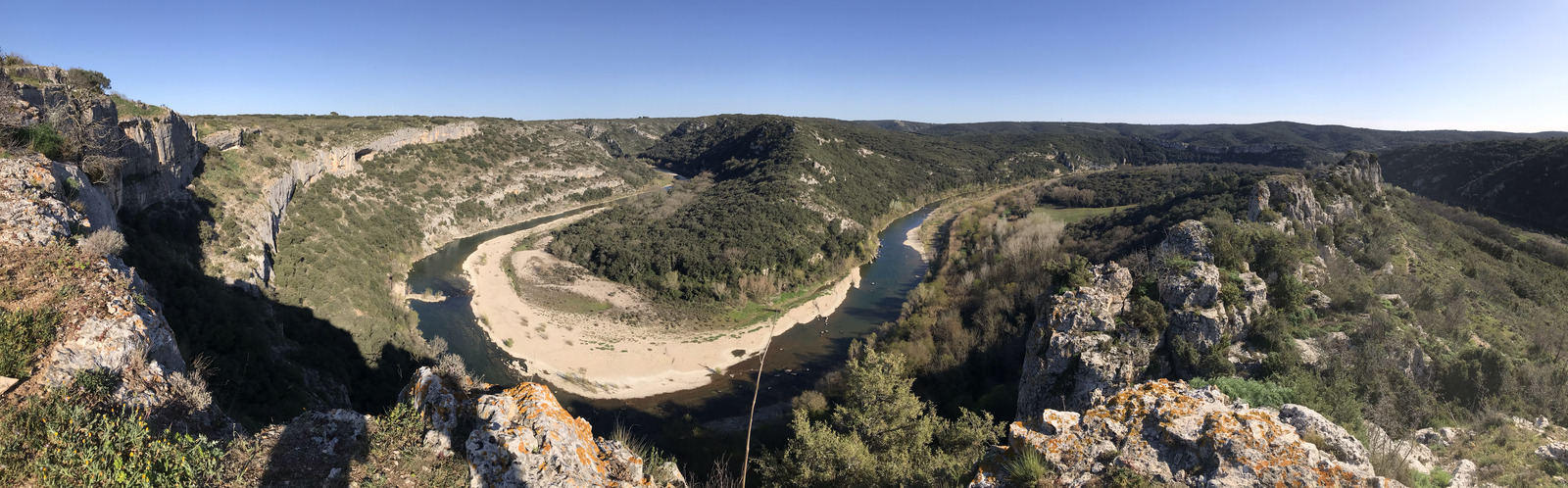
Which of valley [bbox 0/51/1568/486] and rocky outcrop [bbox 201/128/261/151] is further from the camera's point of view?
rocky outcrop [bbox 201/128/261/151]

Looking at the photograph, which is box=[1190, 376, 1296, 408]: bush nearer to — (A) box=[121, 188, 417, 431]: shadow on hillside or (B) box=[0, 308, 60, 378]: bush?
(B) box=[0, 308, 60, 378]: bush

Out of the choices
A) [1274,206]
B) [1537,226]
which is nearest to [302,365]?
[1274,206]

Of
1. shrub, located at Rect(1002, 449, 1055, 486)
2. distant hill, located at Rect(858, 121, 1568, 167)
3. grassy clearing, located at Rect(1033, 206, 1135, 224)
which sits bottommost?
grassy clearing, located at Rect(1033, 206, 1135, 224)

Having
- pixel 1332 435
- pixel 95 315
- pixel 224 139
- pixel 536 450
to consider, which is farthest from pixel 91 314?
pixel 224 139

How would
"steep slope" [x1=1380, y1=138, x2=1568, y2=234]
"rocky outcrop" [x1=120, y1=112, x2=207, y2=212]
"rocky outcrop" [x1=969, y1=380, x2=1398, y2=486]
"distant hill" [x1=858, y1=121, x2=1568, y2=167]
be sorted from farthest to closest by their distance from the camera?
"distant hill" [x1=858, y1=121, x2=1568, y2=167], "steep slope" [x1=1380, y1=138, x2=1568, y2=234], "rocky outcrop" [x1=120, y1=112, x2=207, y2=212], "rocky outcrop" [x1=969, y1=380, x2=1398, y2=486]

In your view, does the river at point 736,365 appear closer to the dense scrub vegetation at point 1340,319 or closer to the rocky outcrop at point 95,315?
the dense scrub vegetation at point 1340,319

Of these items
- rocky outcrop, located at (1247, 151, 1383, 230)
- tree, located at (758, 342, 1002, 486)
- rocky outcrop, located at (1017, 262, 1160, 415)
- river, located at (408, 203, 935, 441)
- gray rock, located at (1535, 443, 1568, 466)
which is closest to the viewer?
gray rock, located at (1535, 443, 1568, 466)

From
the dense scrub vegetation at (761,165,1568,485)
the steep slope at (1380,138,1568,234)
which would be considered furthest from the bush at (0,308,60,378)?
the steep slope at (1380,138,1568,234)

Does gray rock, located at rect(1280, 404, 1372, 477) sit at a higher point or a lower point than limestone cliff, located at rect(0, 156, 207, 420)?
lower
